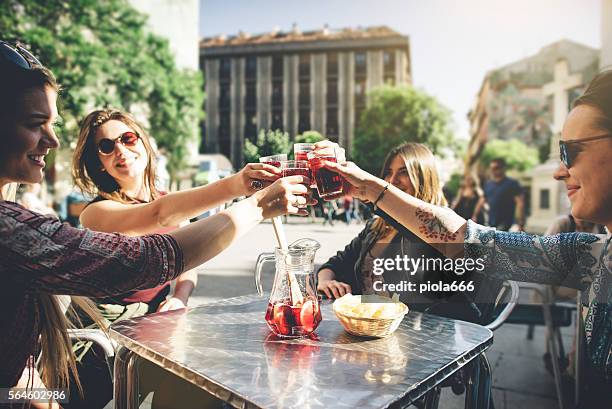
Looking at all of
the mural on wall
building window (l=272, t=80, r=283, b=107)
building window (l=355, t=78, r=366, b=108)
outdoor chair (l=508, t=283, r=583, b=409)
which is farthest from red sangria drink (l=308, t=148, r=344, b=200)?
the mural on wall

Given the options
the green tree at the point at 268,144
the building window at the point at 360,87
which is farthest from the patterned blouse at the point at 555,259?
the building window at the point at 360,87

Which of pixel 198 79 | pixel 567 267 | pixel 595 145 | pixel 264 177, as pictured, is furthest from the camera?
pixel 198 79

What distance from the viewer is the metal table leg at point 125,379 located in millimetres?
1423

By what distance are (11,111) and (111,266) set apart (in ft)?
1.51

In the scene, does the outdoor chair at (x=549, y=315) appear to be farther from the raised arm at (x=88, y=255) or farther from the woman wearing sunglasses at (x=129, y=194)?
the raised arm at (x=88, y=255)

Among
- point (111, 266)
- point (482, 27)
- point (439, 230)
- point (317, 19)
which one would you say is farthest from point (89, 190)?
point (482, 27)

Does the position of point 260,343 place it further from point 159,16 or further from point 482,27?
point 159,16

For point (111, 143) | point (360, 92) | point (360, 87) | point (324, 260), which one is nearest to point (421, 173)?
point (324, 260)

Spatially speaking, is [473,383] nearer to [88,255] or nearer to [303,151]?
[303,151]

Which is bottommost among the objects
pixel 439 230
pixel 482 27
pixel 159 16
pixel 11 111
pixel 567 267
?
pixel 567 267

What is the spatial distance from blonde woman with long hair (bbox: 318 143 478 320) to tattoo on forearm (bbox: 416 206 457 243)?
62cm

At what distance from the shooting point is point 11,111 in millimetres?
1046

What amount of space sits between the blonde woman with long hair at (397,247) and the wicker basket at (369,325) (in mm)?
903

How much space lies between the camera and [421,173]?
7.78 feet
